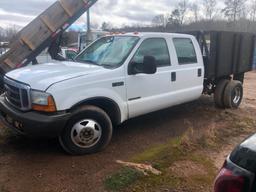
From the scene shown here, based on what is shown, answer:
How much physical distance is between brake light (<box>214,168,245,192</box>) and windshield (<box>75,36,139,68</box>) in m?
3.38

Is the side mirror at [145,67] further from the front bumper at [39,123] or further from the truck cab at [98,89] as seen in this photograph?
the front bumper at [39,123]

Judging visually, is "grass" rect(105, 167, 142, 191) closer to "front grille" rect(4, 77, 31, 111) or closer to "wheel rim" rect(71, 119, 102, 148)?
"wheel rim" rect(71, 119, 102, 148)

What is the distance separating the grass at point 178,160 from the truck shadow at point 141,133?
0.30m

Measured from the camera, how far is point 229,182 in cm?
182

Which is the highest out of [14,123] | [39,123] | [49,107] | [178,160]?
[49,107]

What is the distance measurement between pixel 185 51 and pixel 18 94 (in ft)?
11.0

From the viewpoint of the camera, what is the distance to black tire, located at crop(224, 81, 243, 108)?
298 inches

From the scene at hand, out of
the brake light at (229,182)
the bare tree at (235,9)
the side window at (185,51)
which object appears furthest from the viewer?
the bare tree at (235,9)

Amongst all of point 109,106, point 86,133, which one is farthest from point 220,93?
point 86,133

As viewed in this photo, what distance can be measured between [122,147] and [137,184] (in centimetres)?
126

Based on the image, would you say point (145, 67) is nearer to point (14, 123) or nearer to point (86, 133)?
point (86, 133)

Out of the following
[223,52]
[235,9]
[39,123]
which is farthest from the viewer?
[235,9]

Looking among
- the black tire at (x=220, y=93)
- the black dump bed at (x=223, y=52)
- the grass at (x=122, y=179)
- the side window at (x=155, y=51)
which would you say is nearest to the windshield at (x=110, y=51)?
the side window at (x=155, y=51)

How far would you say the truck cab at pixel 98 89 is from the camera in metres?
4.29
